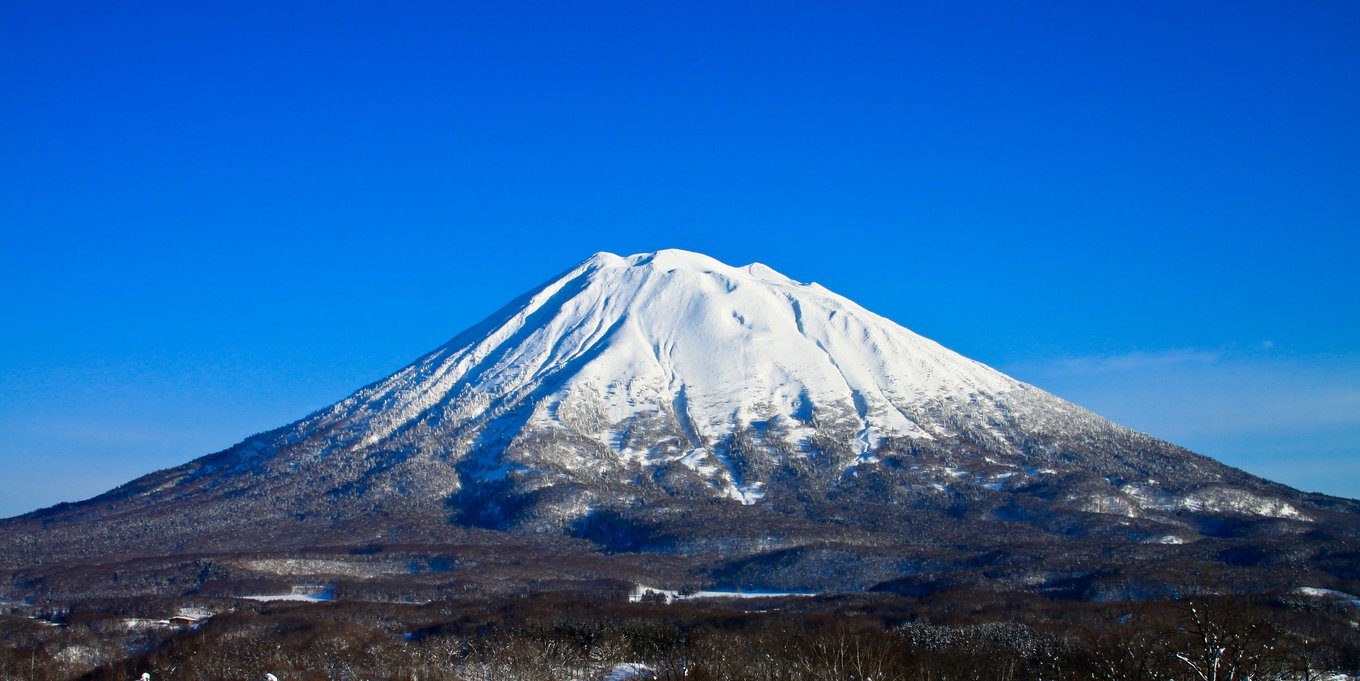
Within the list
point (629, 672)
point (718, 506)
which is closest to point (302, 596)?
point (718, 506)

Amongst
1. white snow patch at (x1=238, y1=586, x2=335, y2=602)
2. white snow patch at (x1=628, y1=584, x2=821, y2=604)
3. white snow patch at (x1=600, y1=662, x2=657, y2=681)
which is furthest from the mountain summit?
white snow patch at (x1=600, y1=662, x2=657, y2=681)

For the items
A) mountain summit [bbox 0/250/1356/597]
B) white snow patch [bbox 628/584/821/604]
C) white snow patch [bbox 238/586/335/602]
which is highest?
mountain summit [bbox 0/250/1356/597]

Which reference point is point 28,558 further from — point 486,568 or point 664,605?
point 664,605

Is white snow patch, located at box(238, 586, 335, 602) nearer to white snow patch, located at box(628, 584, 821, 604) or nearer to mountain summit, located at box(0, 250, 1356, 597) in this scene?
mountain summit, located at box(0, 250, 1356, 597)

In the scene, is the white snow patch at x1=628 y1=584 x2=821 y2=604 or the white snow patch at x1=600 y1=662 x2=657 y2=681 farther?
the white snow patch at x1=628 y1=584 x2=821 y2=604

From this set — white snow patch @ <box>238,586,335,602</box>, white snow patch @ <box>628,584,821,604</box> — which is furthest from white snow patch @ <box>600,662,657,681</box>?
white snow patch @ <box>238,586,335,602</box>

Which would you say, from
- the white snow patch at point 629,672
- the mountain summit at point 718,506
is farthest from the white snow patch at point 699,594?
the white snow patch at point 629,672

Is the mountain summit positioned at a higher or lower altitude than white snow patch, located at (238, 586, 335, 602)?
higher

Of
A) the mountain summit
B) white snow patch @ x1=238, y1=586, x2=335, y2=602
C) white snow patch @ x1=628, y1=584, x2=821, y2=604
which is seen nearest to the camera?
white snow patch @ x1=238, y1=586, x2=335, y2=602

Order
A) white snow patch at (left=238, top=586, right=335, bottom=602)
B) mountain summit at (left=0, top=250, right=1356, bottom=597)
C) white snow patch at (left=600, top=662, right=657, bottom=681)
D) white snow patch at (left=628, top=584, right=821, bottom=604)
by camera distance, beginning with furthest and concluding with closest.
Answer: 1. mountain summit at (left=0, top=250, right=1356, bottom=597)
2. white snow patch at (left=628, top=584, right=821, bottom=604)
3. white snow patch at (left=238, top=586, right=335, bottom=602)
4. white snow patch at (left=600, top=662, right=657, bottom=681)

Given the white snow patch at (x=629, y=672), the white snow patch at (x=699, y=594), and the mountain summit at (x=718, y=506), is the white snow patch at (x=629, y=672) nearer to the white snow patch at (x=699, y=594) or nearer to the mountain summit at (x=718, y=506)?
the white snow patch at (x=699, y=594)

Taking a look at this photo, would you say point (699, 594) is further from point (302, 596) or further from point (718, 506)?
point (302, 596)

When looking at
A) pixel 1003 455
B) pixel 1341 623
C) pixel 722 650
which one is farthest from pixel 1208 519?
pixel 722 650
